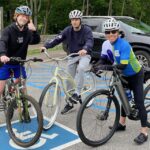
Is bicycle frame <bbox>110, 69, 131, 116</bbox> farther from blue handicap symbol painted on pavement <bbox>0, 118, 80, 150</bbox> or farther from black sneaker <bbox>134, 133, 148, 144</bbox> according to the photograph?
blue handicap symbol painted on pavement <bbox>0, 118, 80, 150</bbox>

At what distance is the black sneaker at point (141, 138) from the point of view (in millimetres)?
5111

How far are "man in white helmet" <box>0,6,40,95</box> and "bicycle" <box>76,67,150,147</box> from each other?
129 centimetres

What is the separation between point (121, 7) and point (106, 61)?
117 ft

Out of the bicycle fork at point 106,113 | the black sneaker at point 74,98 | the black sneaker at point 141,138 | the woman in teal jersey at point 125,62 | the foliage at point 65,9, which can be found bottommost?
the foliage at point 65,9

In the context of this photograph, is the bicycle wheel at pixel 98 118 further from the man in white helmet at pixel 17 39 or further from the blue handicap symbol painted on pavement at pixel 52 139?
the man in white helmet at pixel 17 39

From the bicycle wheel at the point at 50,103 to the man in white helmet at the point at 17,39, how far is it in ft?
1.53

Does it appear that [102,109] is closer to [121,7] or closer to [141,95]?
[141,95]

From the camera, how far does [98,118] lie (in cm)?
517

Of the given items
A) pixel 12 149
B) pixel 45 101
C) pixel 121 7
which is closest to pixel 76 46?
pixel 45 101

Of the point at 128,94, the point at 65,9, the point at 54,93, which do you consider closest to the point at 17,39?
the point at 54,93

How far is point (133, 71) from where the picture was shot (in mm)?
5043

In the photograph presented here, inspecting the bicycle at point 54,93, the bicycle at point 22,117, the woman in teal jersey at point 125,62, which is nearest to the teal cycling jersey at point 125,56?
the woman in teal jersey at point 125,62

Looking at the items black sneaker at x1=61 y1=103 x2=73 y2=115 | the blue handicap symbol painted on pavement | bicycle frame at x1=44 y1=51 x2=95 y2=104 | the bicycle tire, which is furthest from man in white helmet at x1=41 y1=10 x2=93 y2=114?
the blue handicap symbol painted on pavement

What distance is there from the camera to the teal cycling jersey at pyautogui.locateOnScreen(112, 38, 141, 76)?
479 cm
